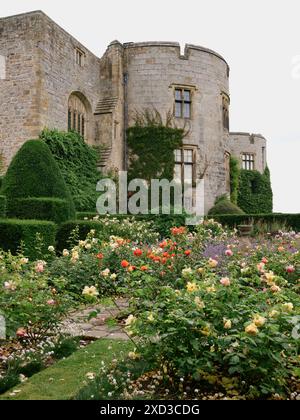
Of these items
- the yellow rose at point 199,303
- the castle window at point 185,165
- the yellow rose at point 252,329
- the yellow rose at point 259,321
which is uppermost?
the castle window at point 185,165

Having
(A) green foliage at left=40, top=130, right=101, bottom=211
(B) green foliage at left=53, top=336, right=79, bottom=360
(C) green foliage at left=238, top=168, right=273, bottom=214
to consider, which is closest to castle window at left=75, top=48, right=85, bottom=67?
(A) green foliage at left=40, top=130, right=101, bottom=211

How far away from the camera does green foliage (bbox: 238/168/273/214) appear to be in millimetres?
27812

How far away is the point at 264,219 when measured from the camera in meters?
15.7

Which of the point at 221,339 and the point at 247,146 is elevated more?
the point at 247,146

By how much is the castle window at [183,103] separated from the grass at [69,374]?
1555 cm

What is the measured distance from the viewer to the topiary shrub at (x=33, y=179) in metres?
9.22

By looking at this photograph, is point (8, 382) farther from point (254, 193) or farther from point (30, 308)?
point (254, 193)

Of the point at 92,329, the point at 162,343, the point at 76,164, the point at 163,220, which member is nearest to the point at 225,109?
the point at 76,164

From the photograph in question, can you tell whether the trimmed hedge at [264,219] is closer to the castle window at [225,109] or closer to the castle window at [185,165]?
the castle window at [185,165]

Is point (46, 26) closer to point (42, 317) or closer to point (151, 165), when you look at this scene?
point (151, 165)

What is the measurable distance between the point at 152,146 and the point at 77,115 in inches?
128

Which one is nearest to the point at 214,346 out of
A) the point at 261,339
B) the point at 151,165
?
the point at 261,339

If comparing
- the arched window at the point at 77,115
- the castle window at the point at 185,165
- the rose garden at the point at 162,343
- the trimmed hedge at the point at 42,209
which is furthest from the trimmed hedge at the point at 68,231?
the castle window at the point at 185,165

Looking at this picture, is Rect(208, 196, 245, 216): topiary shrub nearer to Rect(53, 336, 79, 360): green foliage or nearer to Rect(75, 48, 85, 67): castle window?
Rect(75, 48, 85, 67): castle window
